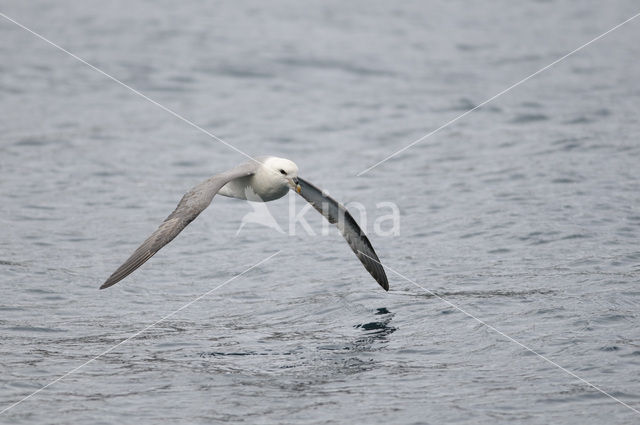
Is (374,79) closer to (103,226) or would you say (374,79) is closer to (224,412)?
(103,226)

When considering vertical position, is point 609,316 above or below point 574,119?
below

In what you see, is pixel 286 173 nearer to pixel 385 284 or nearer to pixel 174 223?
pixel 174 223

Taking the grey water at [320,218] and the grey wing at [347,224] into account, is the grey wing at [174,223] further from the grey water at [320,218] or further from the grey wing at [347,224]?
the grey water at [320,218]

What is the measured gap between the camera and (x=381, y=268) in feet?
42.7

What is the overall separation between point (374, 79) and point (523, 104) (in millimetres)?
4329

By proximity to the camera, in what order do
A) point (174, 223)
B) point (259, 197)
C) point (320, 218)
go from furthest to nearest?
point (320, 218) → point (259, 197) → point (174, 223)

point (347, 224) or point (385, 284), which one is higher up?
point (347, 224)

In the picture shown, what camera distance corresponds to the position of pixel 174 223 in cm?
1077

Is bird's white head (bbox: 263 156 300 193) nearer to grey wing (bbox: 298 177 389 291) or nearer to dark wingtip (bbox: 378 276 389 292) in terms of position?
grey wing (bbox: 298 177 389 291)

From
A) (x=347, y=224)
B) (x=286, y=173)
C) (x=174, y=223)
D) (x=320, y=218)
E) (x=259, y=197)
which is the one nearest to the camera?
(x=174, y=223)

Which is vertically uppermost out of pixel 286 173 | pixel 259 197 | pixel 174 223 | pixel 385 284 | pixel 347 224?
pixel 286 173

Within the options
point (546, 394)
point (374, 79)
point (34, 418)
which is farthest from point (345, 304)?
point (374, 79)

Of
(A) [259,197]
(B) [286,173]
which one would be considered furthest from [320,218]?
(B) [286,173]

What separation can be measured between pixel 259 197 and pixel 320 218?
4.36 m
